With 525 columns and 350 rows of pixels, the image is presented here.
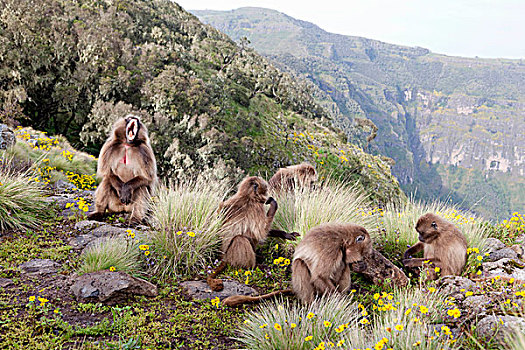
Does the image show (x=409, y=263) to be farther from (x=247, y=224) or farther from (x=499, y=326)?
(x=247, y=224)

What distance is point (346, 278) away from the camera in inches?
186

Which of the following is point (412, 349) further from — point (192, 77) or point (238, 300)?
point (192, 77)

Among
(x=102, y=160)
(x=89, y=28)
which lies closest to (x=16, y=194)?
(x=102, y=160)

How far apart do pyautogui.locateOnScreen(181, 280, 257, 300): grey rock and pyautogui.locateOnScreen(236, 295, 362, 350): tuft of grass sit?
0.77 meters

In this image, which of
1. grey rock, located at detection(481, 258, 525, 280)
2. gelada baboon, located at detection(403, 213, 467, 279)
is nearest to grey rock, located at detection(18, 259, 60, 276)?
gelada baboon, located at detection(403, 213, 467, 279)

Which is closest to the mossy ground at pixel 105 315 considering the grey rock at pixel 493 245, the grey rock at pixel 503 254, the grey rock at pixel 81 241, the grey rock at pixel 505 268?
the grey rock at pixel 81 241

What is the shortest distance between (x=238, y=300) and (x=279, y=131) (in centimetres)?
2917

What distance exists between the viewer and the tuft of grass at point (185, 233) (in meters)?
5.44

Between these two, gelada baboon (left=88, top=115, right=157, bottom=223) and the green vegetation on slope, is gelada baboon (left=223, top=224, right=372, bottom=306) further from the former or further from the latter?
the green vegetation on slope

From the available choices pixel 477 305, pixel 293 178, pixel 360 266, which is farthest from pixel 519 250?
pixel 293 178

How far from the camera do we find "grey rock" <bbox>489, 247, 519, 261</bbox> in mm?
6453

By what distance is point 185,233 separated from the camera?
5.64 meters

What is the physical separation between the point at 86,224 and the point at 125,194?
0.82 m

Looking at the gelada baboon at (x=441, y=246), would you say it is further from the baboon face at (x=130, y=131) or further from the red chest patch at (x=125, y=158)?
the red chest patch at (x=125, y=158)
